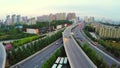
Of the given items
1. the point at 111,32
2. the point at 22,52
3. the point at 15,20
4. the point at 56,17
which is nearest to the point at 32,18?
the point at 15,20

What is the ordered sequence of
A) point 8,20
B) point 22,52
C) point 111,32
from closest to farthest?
1. point 22,52
2. point 111,32
3. point 8,20

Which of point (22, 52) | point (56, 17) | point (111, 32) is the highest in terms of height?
point (22, 52)

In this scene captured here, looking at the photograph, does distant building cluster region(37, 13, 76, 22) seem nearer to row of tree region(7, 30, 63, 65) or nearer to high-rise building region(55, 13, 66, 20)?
high-rise building region(55, 13, 66, 20)

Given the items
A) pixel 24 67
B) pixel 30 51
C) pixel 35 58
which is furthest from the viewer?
pixel 30 51

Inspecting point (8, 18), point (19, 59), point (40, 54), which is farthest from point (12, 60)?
point (8, 18)

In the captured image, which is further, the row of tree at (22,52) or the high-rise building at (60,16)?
the high-rise building at (60,16)

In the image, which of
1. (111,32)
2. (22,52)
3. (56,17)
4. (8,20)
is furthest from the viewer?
(56,17)

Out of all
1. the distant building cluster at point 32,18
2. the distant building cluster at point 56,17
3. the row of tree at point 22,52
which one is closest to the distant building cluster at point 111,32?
the row of tree at point 22,52

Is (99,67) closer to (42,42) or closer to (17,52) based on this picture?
(17,52)

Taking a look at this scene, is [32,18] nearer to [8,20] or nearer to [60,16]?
[8,20]

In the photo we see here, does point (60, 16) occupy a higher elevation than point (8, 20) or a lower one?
lower

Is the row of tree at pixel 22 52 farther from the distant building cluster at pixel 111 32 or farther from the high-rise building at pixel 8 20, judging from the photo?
the high-rise building at pixel 8 20
